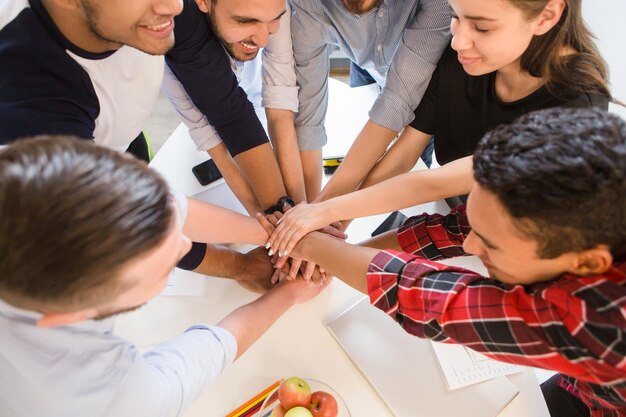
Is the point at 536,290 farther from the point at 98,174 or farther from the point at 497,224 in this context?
the point at 98,174

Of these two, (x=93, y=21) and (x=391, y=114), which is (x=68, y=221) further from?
(x=391, y=114)

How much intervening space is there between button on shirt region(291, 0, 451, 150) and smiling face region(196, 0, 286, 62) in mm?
111

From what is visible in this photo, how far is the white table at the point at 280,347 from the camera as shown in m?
0.92

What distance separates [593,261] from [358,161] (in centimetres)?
70

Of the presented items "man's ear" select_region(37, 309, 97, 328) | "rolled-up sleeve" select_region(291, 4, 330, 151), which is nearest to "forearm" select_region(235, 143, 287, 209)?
"rolled-up sleeve" select_region(291, 4, 330, 151)

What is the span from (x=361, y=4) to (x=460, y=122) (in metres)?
0.40

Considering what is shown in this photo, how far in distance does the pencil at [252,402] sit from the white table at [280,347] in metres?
0.02

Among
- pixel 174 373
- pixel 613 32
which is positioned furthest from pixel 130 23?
pixel 613 32

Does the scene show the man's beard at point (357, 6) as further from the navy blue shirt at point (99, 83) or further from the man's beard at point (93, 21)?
the man's beard at point (93, 21)

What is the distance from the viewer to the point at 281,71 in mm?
1246

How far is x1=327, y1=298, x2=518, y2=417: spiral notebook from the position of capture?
0.90m

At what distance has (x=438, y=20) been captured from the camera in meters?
1.11

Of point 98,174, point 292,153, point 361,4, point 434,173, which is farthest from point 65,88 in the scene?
point 434,173

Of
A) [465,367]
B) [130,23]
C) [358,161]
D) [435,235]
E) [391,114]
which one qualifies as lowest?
[465,367]
